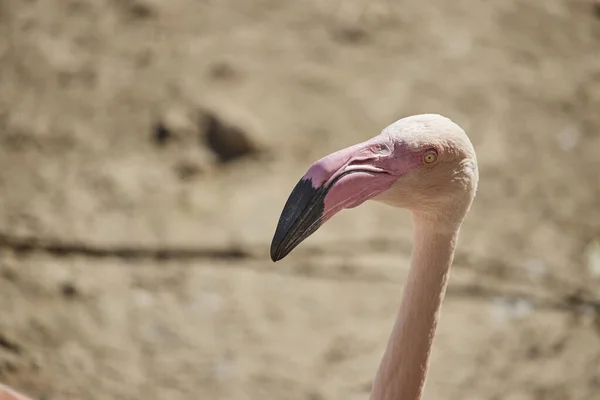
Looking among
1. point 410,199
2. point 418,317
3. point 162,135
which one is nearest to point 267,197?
point 162,135

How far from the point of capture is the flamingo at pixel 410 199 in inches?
92.8

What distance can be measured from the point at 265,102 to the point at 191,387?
8.07ft

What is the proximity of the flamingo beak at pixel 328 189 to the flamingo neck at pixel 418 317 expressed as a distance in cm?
30

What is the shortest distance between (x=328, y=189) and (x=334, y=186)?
0.8 inches

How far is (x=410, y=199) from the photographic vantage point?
2.51 meters

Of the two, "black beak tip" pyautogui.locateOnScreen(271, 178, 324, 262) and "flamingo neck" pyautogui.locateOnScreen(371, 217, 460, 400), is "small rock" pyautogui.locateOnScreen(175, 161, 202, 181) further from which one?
"black beak tip" pyautogui.locateOnScreen(271, 178, 324, 262)

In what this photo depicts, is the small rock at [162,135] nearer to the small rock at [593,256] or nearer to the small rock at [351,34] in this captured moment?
the small rock at [351,34]

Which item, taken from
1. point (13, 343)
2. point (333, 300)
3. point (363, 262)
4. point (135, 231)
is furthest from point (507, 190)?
point (13, 343)

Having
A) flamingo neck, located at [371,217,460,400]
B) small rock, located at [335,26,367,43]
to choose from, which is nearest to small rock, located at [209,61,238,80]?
small rock, located at [335,26,367,43]

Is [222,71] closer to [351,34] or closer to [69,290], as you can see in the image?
[351,34]

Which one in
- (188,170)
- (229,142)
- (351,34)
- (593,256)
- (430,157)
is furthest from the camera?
(351,34)

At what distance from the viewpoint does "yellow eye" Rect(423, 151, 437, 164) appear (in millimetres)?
2438

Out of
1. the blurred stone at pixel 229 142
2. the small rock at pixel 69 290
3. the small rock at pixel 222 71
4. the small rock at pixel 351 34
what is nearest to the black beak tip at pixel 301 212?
the small rock at pixel 69 290

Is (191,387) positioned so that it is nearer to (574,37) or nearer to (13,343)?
(13,343)
